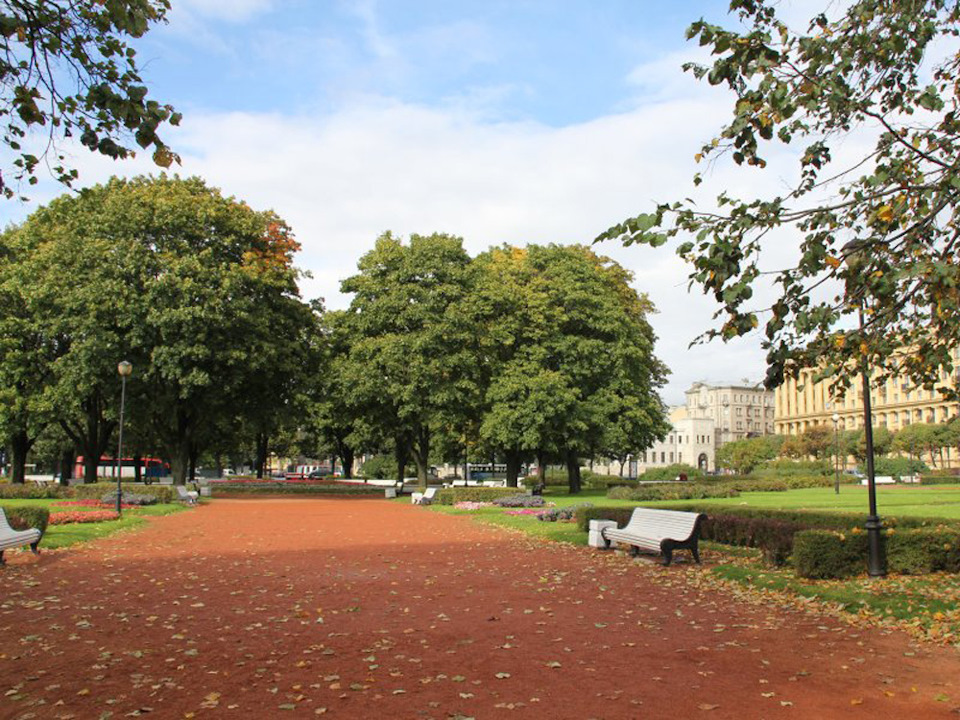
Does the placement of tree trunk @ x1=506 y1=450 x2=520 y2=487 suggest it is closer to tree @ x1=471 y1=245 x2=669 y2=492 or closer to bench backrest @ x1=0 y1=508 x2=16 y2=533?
tree @ x1=471 y1=245 x2=669 y2=492

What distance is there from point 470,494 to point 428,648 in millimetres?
23045

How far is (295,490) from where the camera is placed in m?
42.8

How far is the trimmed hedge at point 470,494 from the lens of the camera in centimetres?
2994

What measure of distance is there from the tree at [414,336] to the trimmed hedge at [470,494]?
18.4 ft

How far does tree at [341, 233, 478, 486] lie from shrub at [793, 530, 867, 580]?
1014 inches

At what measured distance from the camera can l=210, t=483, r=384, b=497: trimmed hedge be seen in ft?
138

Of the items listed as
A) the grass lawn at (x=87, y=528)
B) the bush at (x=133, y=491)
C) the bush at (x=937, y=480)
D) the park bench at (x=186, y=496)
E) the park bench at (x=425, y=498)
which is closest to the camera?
the grass lawn at (x=87, y=528)

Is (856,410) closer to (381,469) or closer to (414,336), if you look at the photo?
(381,469)

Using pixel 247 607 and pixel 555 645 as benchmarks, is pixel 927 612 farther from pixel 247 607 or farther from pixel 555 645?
pixel 247 607

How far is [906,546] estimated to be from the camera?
11.3 meters

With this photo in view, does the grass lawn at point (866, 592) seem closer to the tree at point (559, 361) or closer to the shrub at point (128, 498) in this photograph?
the shrub at point (128, 498)

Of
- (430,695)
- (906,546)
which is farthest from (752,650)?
(906,546)

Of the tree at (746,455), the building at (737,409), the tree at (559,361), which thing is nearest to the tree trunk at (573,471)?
the tree at (559,361)

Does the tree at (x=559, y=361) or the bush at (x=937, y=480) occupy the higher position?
the tree at (x=559, y=361)
